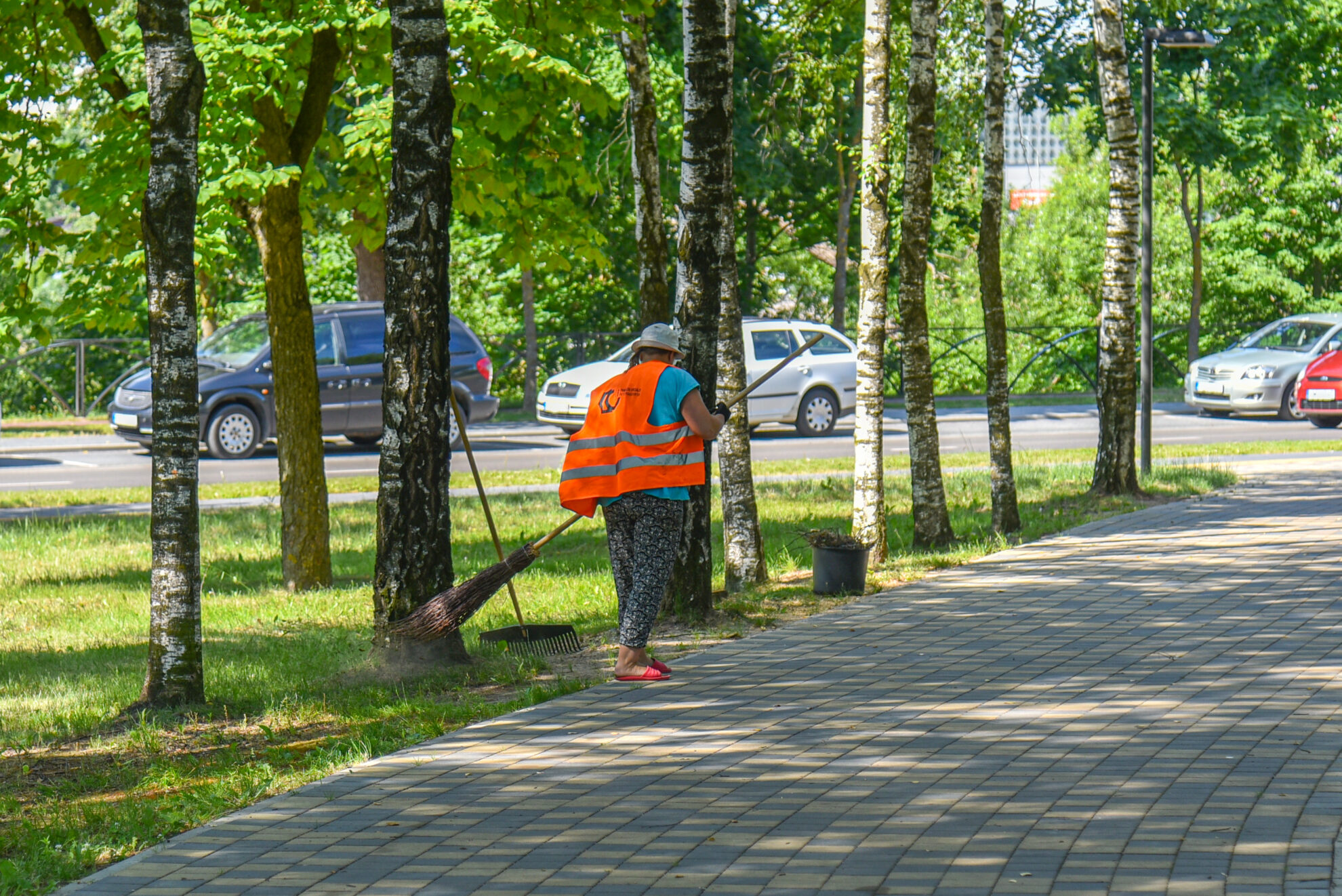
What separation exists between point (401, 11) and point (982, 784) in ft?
15.1

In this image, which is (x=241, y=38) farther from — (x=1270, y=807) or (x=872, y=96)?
(x=1270, y=807)

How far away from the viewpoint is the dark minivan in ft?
70.7

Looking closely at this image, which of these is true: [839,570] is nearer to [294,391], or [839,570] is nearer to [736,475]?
[736,475]

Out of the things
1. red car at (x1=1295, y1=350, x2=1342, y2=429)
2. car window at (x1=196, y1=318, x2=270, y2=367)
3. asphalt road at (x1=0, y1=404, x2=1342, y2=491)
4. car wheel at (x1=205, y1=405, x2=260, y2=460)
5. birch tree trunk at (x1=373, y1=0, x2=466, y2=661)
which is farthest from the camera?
red car at (x1=1295, y1=350, x2=1342, y2=429)

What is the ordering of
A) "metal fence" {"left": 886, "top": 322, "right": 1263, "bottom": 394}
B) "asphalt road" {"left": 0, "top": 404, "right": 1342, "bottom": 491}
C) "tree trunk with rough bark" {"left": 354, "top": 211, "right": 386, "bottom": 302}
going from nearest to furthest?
"asphalt road" {"left": 0, "top": 404, "right": 1342, "bottom": 491} < "tree trunk with rough bark" {"left": 354, "top": 211, "right": 386, "bottom": 302} < "metal fence" {"left": 886, "top": 322, "right": 1263, "bottom": 394}

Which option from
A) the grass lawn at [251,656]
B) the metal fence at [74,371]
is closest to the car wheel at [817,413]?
the grass lawn at [251,656]

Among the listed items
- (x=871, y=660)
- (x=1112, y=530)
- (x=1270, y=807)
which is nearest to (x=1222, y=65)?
(x=1112, y=530)

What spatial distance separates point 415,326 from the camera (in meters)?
7.41

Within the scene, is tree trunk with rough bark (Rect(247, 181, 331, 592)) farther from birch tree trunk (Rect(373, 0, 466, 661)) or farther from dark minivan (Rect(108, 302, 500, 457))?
dark minivan (Rect(108, 302, 500, 457))

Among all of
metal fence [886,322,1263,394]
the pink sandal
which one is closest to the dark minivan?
the pink sandal

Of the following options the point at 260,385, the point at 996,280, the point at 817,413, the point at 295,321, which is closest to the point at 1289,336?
the point at 817,413

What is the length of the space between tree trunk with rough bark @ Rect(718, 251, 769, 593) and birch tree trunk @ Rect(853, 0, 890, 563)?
913 mm

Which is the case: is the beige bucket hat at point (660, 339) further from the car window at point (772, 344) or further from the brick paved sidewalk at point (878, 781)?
the car window at point (772, 344)

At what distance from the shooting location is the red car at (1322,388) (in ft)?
82.7
